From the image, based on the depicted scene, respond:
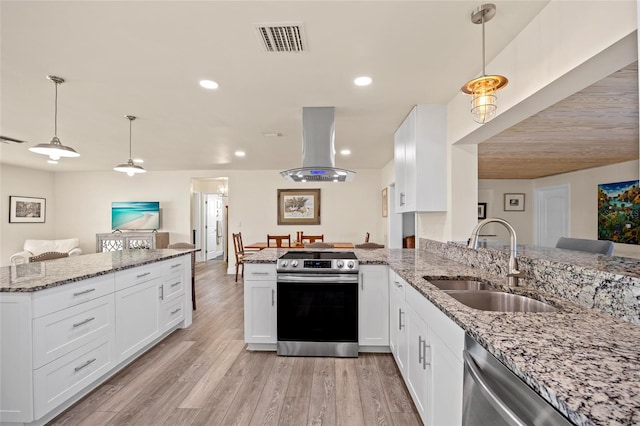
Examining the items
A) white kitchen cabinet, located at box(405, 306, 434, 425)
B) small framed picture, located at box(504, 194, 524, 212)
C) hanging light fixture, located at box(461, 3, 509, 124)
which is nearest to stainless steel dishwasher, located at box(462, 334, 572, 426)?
white kitchen cabinet, located at box(405, 306, 434, 425)

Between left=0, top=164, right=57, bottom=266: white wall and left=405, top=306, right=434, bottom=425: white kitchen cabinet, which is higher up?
left=0, top=164, right=57, bottom=266: white wall

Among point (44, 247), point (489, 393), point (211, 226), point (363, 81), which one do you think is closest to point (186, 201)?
point (211, 226)

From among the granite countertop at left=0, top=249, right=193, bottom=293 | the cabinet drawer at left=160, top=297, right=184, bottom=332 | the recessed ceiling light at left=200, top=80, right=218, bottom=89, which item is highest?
the recessed ceiling light at left=200, top=80, right=218, bottom=89

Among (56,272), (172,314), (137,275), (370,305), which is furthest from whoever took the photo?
(172,314)

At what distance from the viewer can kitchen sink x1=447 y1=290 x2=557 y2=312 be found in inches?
54.5

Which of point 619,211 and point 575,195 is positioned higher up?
point 575,195

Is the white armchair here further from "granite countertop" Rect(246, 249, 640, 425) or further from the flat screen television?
"granite countertop" Rect(246, 249, 640, 425)

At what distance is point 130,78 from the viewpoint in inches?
90.8

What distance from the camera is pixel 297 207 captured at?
264 inches

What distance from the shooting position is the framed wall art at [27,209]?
608 centimetres

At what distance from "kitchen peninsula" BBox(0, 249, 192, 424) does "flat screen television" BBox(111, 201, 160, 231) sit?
14.3 ft

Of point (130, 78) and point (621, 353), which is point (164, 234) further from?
point (621, 353)

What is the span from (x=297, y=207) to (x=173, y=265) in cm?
388

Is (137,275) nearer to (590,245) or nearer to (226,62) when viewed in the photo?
(226,62)
